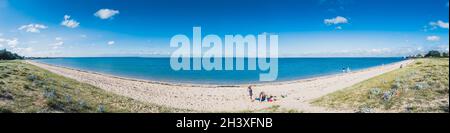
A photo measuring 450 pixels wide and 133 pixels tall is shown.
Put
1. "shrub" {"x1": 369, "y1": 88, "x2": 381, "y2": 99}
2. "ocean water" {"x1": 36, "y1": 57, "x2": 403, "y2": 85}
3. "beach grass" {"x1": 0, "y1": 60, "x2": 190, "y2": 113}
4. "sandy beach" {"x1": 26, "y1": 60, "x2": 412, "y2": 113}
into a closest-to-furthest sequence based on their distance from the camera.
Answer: "beach grass" {"x1": 0, "y1": 60, "x2": 190, "y2": 113}
"shrub" {"x1": 369, "y1": 88, "x2": 381, "y2": 99}
"sandy beach" {"x1": 26, "y1": 60, "x2": 412, "y2": 113}
"ocean water" {"x1": 36, "y1": 57, "x2": 403, "y2": 85}

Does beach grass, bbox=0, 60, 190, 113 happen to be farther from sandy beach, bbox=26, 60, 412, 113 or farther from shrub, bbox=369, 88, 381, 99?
shrub, bbox=369, 88, 381, 99

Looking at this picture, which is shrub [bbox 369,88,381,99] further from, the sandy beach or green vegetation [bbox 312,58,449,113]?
the sandy beach

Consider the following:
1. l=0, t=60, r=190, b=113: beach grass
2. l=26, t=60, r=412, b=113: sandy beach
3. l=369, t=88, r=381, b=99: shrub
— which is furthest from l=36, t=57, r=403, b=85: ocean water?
l=369, t=88, r=381, b=99: shrub

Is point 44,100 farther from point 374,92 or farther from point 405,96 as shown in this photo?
point 405,96

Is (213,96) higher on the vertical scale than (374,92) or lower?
lower

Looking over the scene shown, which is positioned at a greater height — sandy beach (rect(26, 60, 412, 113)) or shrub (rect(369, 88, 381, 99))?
shrub (rect(369, 88, 381, 99))

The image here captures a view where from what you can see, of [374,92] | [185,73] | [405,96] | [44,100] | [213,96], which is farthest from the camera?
[185,73]

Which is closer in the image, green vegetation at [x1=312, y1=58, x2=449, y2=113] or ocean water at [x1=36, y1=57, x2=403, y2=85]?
green vegetation at [x1=312, y1=58, x2=449, y2=113]

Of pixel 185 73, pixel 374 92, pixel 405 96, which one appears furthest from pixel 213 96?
pixel 185 73

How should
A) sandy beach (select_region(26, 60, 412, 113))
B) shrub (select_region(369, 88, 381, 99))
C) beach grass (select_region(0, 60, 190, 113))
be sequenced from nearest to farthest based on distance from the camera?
beach grass (select_region(0, 60, 190, 113)), shrub (select_region(369, 88, 381, 99)), sandy beach (select_region(26, 60, 412, 113))

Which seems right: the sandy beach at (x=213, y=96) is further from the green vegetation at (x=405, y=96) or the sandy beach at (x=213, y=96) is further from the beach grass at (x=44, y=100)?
the beach grass at (x=44, y=100)

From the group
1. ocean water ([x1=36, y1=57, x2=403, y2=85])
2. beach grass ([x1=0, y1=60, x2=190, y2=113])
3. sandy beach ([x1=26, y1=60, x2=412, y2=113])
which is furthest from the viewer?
ocean water ([x1=36, y1=57, x2=403, y2=85])

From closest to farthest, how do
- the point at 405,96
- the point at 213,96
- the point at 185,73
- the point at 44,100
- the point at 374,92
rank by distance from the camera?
1. the point at 44,100
2. the point at 405,96
3. the point at 374,92
4. the point at 213,96
5. the point at 185,73
